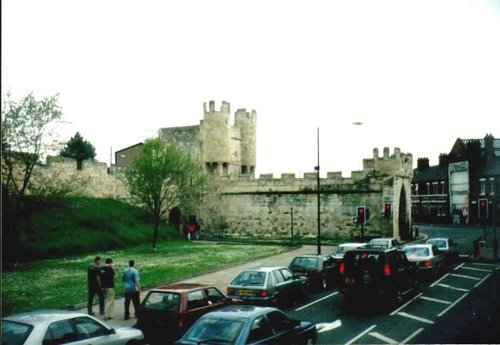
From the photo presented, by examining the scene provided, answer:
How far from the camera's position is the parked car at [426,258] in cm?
A: 2144

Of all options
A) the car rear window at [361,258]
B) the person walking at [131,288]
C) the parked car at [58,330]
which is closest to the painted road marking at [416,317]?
the car rear window at [361,258]

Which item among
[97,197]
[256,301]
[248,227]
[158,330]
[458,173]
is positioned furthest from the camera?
[458,173]

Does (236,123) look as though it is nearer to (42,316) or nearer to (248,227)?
(248,227)

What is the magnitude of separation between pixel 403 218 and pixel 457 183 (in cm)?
2938

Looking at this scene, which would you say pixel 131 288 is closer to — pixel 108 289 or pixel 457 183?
pixel 108 289

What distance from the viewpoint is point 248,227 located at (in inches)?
1724

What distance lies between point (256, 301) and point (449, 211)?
58360 mm

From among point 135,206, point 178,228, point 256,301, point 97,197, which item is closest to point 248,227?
point 178,228

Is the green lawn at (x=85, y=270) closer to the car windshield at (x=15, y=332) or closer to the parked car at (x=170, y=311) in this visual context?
the parked car at (x=170, y=311)

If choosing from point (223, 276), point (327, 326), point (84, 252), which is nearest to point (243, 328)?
point (327, 326)

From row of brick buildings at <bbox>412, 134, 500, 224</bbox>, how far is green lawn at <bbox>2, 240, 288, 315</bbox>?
122 ft

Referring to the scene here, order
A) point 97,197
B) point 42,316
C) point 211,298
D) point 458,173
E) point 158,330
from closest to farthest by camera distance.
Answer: point 42,316 → point 158,330 → point 211,298 → point 97,197 → point 458,173

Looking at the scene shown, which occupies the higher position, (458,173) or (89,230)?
(458,173)

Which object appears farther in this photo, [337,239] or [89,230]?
[337,239]
